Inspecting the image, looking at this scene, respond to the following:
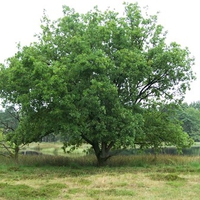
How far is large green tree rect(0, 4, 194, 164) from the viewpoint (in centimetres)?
1539

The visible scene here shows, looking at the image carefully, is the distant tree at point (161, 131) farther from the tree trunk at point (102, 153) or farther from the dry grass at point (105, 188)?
the dry grass at point (105, 188)

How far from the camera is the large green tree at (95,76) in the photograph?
15391 millimetres

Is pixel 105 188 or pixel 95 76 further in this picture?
pixel 95 76

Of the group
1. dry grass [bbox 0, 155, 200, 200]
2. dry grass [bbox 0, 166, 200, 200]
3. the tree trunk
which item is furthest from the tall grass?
dry grass [bbox 0, 166, 200, 200]

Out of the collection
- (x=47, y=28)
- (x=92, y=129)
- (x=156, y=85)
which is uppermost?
(x=47, y=28)

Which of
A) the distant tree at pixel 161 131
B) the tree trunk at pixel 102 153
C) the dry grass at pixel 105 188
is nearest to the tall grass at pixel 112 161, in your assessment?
the tree trunk at pixel 102 153

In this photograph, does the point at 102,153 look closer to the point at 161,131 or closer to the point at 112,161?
the point at 112,161

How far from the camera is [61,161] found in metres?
19.7

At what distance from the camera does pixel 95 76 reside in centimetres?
1634

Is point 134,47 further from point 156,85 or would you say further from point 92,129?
point 92,129

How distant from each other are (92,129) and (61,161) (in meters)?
4.37

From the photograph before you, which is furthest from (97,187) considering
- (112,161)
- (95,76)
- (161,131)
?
(161,131)

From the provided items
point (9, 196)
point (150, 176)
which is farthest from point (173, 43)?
point (9, 196)

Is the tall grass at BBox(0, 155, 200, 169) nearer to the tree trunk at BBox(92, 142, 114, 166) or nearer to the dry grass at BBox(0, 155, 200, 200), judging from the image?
the tree trunk at BBox(92, 142, 114, 166)
